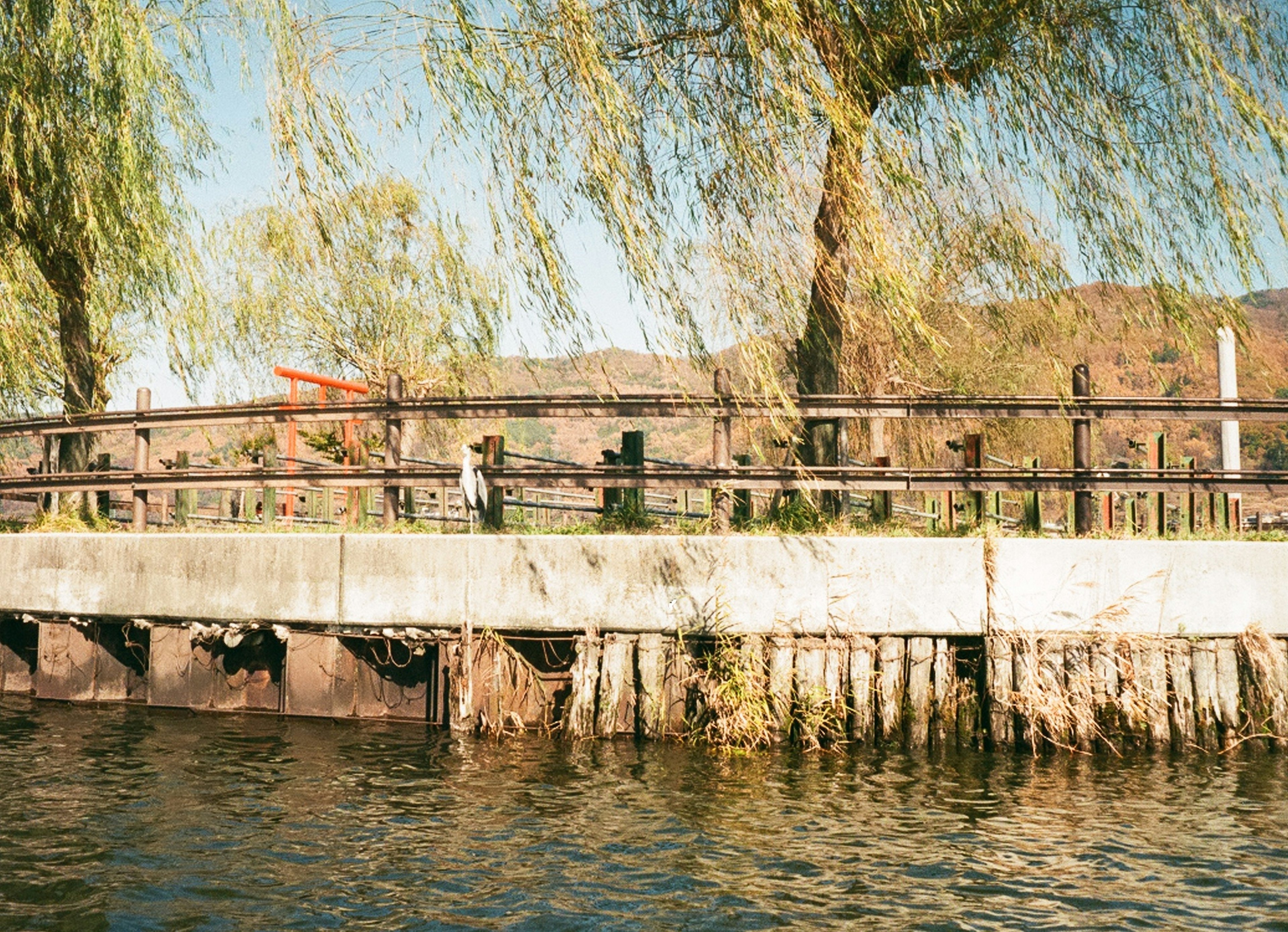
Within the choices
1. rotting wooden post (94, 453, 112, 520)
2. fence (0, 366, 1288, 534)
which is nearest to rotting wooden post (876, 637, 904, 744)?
fence (0, 366, 1288, 534)

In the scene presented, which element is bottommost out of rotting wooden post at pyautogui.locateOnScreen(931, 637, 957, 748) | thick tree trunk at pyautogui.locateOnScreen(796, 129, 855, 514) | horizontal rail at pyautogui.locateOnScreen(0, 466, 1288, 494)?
rotting wooden post at pyautogui.locateOnScreen(931, 637, 957, 748)

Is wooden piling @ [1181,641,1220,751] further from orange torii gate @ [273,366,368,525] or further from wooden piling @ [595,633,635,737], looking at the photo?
orange torii gate @ [273,366,368,525]

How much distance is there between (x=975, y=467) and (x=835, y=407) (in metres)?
1.64

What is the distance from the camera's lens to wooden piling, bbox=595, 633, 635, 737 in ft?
30.3

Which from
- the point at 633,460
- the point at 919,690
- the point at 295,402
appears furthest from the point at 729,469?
the point at 295,402

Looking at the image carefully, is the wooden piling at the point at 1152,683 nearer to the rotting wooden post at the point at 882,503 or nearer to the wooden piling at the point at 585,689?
the rotting wooden post at the point at 882,503

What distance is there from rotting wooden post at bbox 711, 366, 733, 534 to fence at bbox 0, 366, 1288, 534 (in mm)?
11

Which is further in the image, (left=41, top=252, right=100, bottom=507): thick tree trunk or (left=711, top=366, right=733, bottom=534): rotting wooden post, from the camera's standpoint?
(left=41, top=252, right=100, bottom=507): thick tree trunk

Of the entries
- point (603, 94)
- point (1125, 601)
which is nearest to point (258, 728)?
point (603, 94)

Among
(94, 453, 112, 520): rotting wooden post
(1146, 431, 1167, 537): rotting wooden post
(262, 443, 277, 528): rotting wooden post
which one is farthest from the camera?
(94, 453, 112, 520): rotting wooden post

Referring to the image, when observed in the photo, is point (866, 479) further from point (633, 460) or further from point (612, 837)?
point (612, 837)

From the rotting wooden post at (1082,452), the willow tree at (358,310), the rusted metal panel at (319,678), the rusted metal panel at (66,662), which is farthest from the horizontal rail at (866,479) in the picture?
the willow tree at (358,310)

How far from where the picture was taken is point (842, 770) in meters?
8.48

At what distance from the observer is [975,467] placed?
10242 millimetres
